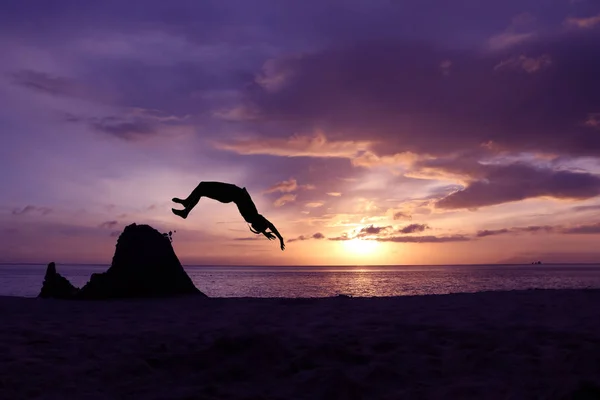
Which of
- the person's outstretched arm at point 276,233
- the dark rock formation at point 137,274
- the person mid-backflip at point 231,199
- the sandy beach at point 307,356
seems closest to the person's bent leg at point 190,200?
the person mid-backflip at point 231,199

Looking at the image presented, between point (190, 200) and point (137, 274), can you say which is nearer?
point (190, 200)

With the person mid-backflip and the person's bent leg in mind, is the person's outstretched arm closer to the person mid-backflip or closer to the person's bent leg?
the person mid-backflip

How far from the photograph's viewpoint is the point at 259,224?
10.8 m

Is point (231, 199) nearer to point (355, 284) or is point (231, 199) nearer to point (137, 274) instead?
point (137, 274)

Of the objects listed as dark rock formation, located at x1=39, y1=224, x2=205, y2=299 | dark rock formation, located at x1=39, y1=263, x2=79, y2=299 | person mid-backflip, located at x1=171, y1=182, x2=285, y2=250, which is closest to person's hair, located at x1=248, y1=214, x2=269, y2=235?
person mid-backflip, located at x1=171, y1=182, x2=285, y2=250

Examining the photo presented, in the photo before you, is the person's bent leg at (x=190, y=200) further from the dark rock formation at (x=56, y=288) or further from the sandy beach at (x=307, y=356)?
the dark rock formation at (x=56, y=288)

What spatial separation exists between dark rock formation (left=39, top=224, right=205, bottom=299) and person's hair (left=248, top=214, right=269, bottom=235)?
568 cm

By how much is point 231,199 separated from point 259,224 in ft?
2.79

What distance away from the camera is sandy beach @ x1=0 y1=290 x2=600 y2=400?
478 centimetres

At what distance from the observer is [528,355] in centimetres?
573

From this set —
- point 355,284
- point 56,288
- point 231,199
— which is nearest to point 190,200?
point 231,199

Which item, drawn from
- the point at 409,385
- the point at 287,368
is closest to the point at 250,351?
the point at 287,368

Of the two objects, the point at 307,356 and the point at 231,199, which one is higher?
the point at 231,199

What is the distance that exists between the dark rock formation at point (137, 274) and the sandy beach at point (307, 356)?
5.82 meters
